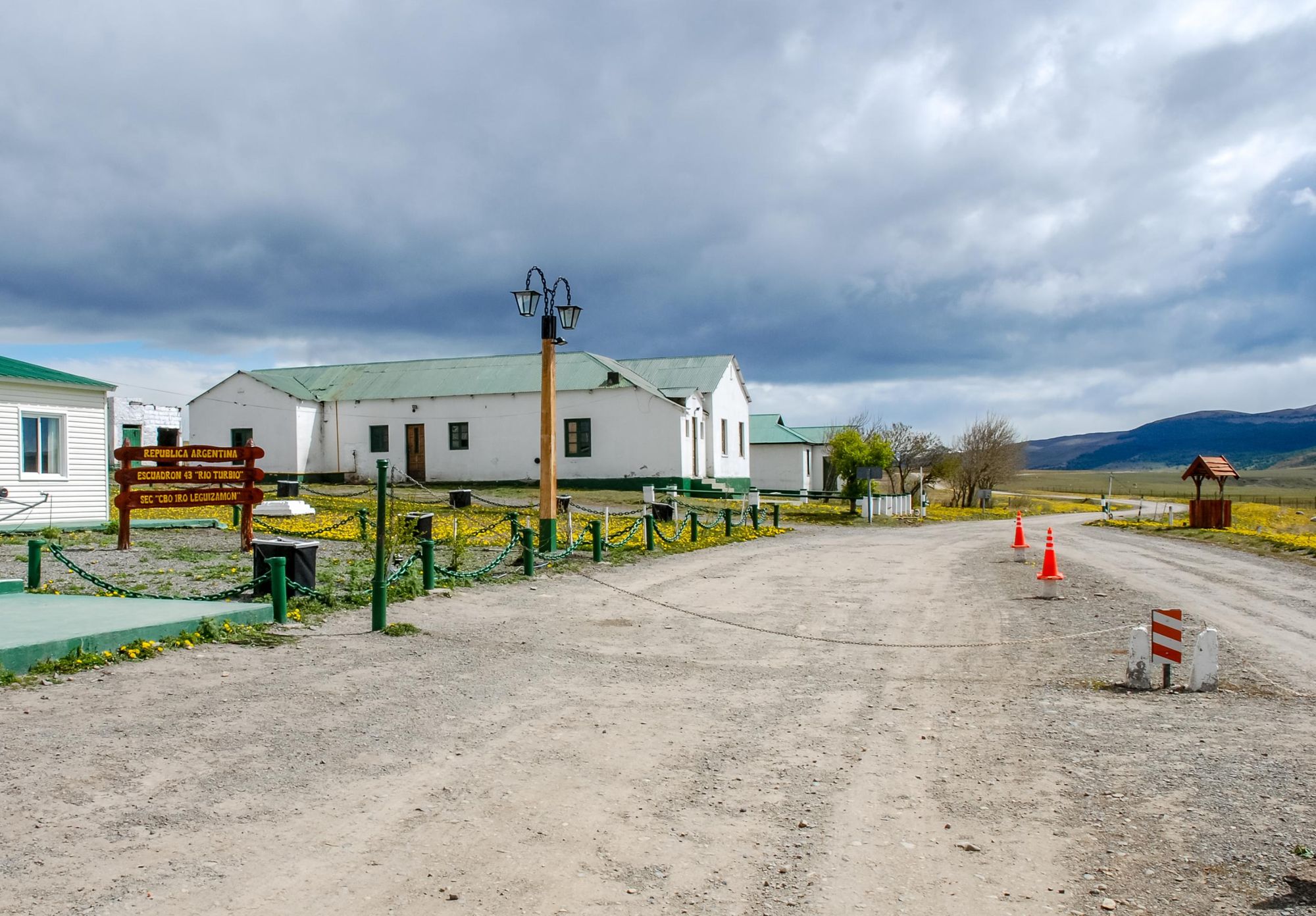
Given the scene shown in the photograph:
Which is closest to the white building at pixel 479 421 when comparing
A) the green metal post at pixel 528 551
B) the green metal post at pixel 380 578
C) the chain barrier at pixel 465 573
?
the green metal post at pixel 528 551

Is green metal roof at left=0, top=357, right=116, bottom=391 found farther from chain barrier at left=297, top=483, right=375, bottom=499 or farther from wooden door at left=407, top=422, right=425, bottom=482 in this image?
wooden door at left=407, top=422, right=425, bottom=482

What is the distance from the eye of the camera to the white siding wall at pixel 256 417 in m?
38.9

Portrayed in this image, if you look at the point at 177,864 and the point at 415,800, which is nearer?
the point at 177,864

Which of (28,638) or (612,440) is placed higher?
(612,440)

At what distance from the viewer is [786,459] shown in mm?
49750

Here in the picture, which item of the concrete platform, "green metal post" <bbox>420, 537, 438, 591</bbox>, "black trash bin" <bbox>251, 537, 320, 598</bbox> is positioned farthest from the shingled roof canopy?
the concrete platform

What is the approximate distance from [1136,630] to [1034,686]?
102 centimetres

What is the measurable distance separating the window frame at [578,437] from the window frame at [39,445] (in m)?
20.4

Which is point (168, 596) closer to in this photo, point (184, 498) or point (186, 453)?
point (184, 498)

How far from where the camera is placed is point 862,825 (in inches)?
197

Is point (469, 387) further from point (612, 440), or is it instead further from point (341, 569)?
point (341, 569)

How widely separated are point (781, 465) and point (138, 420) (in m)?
29.3

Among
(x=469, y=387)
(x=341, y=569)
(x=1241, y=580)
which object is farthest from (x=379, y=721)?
(x=469, y=387)

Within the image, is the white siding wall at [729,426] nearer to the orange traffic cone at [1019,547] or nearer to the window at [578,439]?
the window at [578,439]
